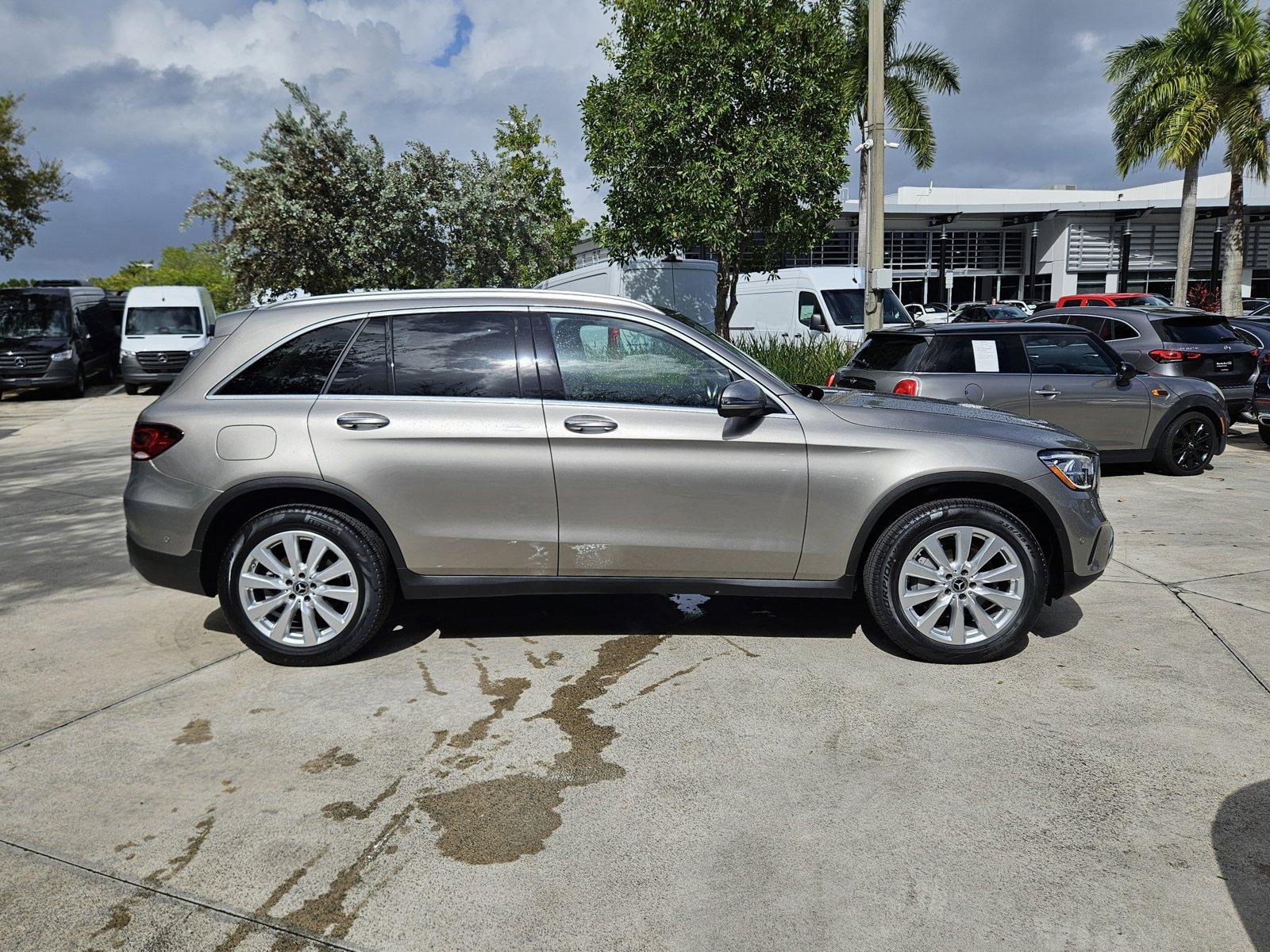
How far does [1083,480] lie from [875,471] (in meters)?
1.04

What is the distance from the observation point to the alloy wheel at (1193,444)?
9.69 m

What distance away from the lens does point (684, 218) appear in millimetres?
15234

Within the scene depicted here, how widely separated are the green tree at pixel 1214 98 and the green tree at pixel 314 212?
65.1 feet

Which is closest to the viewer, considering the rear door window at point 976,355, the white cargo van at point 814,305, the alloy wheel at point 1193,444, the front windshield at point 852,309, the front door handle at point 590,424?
the front door handle at point 590,424

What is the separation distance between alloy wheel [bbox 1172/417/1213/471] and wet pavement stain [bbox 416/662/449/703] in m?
8.05

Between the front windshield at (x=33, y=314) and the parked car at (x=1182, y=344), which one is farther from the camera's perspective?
the front windshield at (x=33, y=314)

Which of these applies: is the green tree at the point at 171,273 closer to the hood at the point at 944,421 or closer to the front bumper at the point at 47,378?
the front bumper at the point at 47,378

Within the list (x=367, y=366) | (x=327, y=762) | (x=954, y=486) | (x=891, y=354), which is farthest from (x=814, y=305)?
(x=327, y=762)

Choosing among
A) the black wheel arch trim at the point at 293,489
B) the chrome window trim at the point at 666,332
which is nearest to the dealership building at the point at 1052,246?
the chrome window trim at the point at 666,332

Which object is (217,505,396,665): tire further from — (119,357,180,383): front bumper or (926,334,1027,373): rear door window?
(119,357,180,383): front bumper

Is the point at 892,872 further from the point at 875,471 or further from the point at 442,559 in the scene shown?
the point at 442,559

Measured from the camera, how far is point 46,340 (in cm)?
2080

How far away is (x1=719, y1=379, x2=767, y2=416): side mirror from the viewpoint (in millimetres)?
4367

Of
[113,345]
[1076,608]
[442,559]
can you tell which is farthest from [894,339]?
[113,345]
